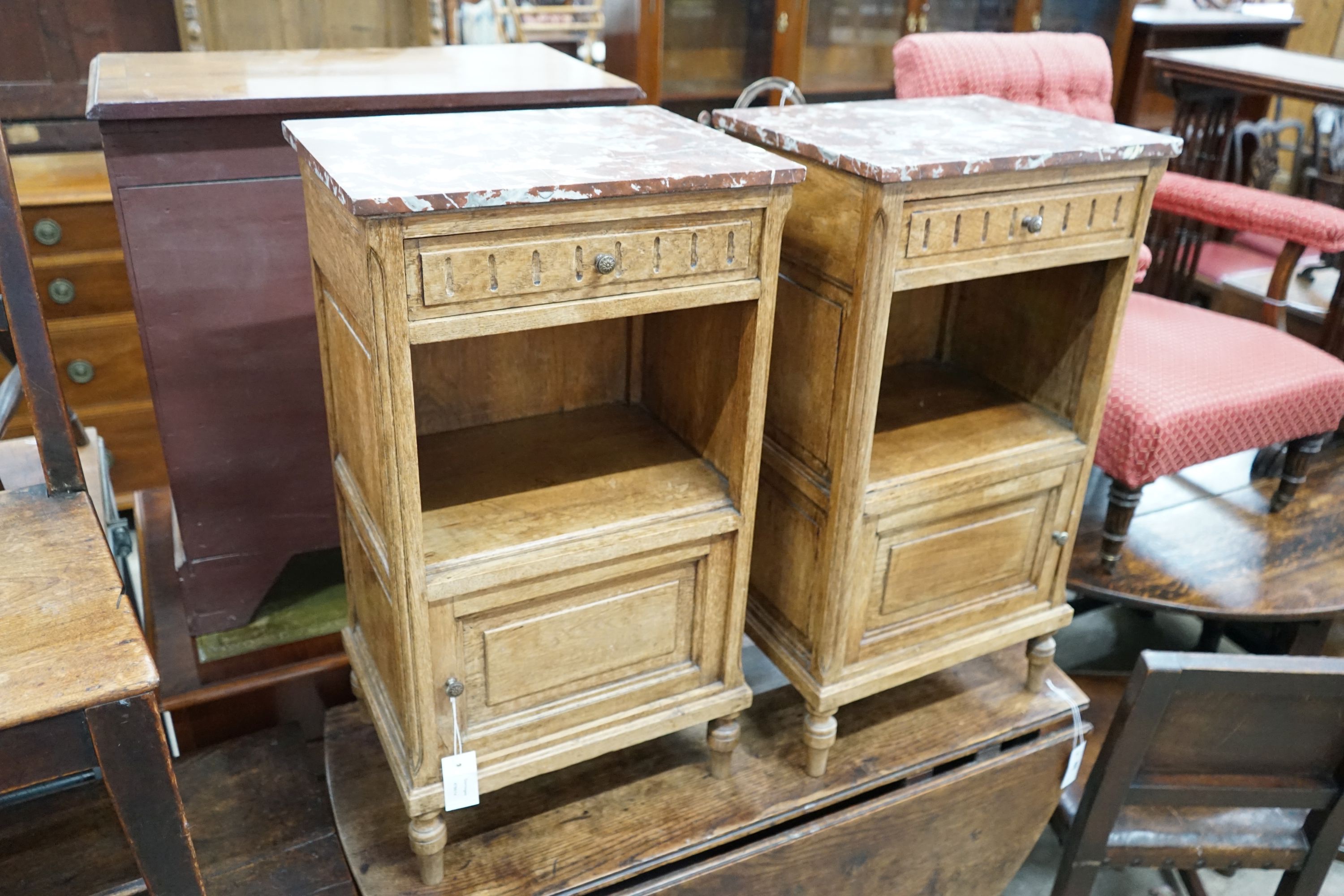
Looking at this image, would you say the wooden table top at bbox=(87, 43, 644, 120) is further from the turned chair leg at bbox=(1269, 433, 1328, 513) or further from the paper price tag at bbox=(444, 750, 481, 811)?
the turned chair leg at bbox=(1269, 433, 1328, 513)

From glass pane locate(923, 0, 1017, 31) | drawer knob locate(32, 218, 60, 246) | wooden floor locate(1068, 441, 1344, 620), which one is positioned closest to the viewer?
wooden floor locate(1068, 441, 1344, 620)

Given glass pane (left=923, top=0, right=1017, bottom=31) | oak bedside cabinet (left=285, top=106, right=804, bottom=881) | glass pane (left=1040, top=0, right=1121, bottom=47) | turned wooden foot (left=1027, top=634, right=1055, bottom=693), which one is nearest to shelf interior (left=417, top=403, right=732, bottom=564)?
oak bedside cabinet (left=285, top=106, right=804, bottom=881)

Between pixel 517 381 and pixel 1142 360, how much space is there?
1.05 metres

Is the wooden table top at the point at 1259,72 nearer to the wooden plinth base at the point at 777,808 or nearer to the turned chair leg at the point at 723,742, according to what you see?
the wooden plinth base at the point at 777,808

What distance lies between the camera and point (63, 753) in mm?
906

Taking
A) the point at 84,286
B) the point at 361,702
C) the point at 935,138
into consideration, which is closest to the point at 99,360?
the point at 84,286

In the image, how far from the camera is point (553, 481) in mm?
1267

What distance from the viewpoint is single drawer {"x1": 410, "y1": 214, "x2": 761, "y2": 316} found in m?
0.95

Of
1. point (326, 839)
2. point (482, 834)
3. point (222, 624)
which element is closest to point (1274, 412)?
point (482, 834)

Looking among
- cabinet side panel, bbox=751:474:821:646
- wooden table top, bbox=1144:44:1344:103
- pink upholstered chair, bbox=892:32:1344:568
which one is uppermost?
wooden table top, bbox=1144:44:1344:103

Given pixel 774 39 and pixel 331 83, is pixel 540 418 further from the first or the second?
pixel 774 39

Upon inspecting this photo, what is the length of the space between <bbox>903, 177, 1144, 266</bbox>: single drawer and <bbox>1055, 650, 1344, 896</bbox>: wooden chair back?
49 cm

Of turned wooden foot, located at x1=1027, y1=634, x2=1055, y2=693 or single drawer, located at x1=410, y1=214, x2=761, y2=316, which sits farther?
turned wooden foot, located at x1=1027, y1=634, x2=1055, y2=693

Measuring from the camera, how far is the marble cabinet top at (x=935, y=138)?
112 cm
